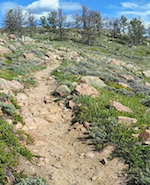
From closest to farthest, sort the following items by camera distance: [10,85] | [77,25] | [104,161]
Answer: [104,161], [10,85], [77,25]

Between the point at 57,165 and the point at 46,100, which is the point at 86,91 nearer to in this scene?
the point at 46,100

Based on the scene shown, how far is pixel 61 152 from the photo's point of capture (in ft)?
23.1

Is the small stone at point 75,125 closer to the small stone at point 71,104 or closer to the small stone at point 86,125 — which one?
the small stone at point 86,125

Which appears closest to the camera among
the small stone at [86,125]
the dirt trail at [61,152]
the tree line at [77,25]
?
the dirt trail at [61,152]

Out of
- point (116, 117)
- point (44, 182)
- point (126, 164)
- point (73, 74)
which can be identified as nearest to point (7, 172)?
point (44, 182)

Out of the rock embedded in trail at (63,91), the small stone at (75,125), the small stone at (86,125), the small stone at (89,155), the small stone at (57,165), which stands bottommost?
the small stone at (57,165)

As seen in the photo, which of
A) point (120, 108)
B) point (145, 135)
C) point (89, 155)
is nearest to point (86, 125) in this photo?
point (89, 155)

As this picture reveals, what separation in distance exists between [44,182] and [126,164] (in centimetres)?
251

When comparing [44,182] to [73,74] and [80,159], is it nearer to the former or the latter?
[80,159]

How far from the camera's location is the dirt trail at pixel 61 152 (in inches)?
225

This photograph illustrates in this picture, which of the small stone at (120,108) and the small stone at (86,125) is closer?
the small stone at (86,125)

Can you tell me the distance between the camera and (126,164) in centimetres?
607

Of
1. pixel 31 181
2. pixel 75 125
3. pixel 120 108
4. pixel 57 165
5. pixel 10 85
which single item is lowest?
pixel 57 165

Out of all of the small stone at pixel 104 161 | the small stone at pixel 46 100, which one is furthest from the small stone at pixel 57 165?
the small stone at pixel 46 100
